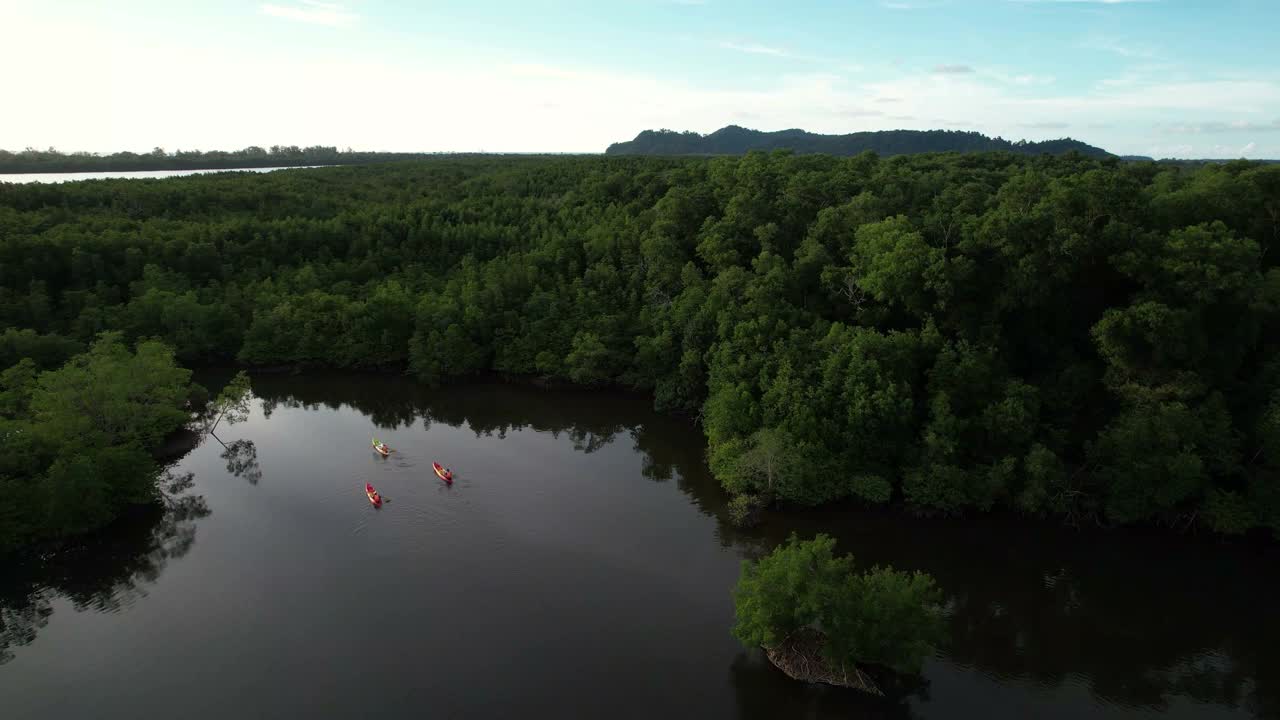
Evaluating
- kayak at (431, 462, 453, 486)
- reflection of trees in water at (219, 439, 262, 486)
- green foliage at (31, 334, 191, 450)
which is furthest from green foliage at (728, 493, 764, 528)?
green foliage at (31, 334, 191, 450)

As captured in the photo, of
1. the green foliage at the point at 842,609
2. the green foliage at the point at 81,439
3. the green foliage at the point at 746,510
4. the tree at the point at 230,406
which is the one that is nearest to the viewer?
the green foliage at the point at 842,609

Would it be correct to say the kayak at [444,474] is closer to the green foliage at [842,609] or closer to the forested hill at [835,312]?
the forested hill at [835,312]

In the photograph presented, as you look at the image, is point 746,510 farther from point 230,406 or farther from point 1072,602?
point 230,406

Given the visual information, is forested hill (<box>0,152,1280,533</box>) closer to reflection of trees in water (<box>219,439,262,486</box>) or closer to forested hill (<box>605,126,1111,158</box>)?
reflection of trees in water (<box>219,439,262,486</box>)

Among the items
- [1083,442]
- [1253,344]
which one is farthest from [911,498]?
[1253,344]

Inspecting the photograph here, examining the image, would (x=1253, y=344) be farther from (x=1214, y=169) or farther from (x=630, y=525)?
(x=630, y=525)

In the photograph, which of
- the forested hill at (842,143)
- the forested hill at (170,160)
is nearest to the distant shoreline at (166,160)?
the forested hill at (170,160)

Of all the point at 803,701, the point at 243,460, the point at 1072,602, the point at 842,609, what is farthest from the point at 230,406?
the point at 1072,602
